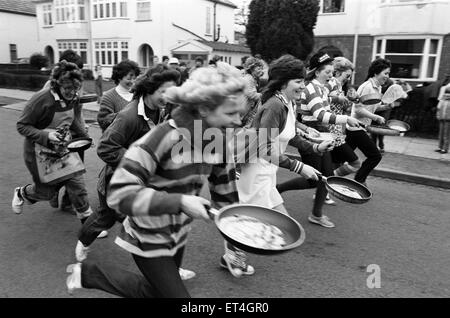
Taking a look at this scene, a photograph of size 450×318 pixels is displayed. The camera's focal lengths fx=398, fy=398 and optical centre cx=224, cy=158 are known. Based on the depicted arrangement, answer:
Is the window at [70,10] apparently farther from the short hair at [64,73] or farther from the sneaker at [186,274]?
the sneaker at [186,274]

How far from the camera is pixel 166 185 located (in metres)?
2.10

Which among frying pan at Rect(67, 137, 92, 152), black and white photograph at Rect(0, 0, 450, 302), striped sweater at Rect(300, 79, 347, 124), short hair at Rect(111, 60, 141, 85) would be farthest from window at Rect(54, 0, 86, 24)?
striped sweater at Rect(300, 79, 347, 124)

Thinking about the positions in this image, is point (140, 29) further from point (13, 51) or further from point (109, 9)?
point (13, 51)

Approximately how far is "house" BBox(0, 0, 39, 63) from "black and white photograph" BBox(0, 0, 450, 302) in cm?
3842

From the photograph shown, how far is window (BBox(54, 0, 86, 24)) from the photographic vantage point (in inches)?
1331

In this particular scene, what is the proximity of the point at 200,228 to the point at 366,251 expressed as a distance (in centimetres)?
186

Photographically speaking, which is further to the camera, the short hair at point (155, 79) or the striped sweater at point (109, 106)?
the striped sweater at point (109, 106)

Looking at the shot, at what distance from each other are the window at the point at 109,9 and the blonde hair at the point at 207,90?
31304 mm

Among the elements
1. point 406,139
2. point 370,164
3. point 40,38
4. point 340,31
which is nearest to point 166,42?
point 340,31

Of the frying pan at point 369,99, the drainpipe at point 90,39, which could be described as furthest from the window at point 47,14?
the frying pan at point 369,99

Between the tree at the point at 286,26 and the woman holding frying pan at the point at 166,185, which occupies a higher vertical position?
the tree at the point at 286,26

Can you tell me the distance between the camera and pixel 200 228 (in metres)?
4.72

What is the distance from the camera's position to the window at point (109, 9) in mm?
30672

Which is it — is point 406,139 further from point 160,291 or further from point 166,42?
point 166,42
